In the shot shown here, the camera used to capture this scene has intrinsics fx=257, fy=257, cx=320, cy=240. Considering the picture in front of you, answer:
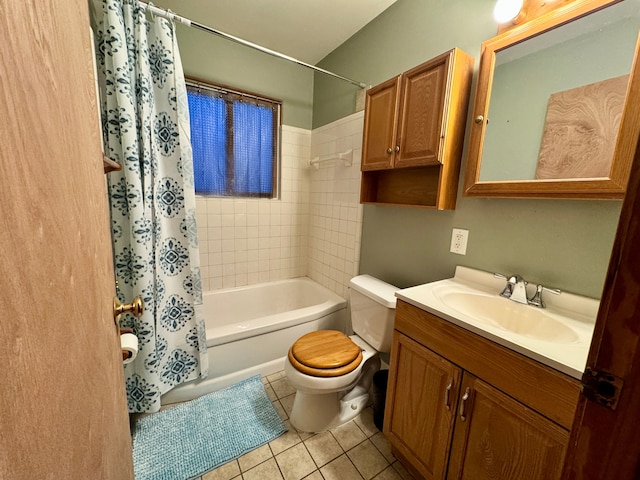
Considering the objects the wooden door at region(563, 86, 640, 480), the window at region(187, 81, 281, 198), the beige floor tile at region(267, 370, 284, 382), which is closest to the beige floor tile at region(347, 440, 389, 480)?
the beige floor tile at region(267, 370, 284, 382)

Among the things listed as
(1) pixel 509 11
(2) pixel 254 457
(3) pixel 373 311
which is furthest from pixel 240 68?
(2) pixel 254 457

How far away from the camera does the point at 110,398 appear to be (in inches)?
22.6

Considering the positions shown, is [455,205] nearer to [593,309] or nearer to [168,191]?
[593,309]

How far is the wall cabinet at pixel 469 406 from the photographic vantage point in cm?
70

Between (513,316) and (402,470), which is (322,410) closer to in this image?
(402,470)

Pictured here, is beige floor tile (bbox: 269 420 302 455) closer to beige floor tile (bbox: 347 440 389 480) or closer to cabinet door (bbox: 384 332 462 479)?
beige floor tile (bbox: 347 440 389 480)

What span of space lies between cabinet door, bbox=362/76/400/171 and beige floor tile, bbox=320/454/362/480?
151 centimetres

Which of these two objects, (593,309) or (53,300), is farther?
(593,309)

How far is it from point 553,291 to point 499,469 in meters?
0.65

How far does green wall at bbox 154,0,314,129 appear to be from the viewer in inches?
71.2

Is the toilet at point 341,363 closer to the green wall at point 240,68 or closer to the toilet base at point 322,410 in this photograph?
the toilet base at point 322,410

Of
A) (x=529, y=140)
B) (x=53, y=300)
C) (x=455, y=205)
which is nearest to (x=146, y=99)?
(x=53, y=300)

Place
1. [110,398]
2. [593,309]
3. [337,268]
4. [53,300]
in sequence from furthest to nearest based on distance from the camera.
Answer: [337,268]
[593,309]
[110,398]
[53,300]

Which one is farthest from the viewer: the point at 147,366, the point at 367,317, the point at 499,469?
the point at 367,317
